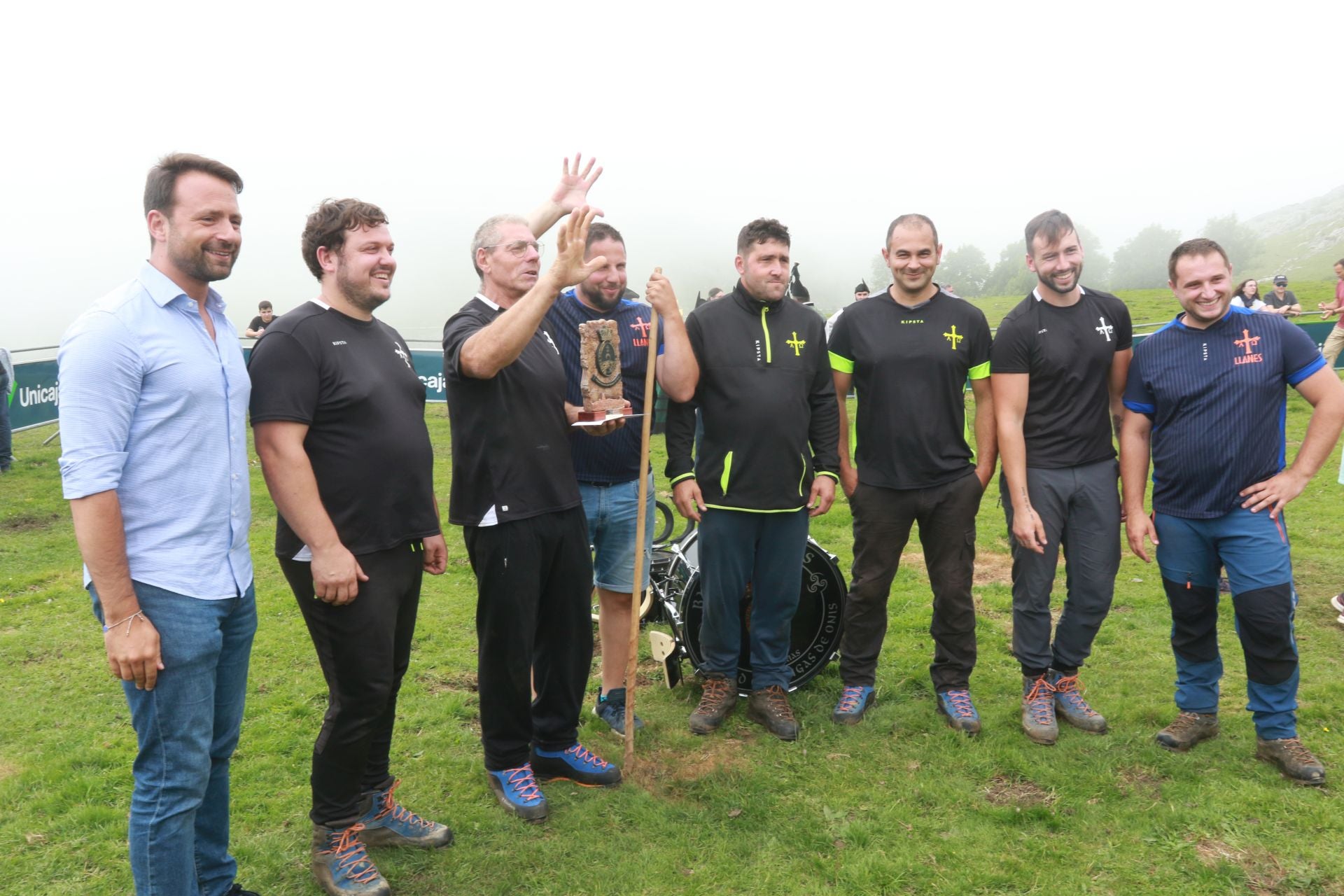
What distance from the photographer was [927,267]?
→ 462 centimetres

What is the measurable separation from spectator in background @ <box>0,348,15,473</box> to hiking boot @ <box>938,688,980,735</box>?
42.8ft

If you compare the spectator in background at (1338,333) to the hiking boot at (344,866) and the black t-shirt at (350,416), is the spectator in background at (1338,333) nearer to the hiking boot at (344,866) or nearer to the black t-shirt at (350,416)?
the hiking boot at (344,866)

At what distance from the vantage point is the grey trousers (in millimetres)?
4582

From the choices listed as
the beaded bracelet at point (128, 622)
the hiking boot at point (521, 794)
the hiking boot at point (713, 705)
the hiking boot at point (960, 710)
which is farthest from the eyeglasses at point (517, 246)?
the hiking boot at point (960, 710)

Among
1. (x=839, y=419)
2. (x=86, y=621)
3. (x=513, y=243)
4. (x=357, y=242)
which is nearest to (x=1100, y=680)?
(x=839, y=419)

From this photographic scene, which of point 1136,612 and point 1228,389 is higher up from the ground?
point 1228,389

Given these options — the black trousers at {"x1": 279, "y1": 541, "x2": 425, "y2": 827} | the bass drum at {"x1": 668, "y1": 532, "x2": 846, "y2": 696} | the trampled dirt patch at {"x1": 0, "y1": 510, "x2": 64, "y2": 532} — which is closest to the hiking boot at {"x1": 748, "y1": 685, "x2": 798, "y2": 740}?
the bass drum at {"x1": 668, "y1": 532, "x2": 846, "y2": 696}

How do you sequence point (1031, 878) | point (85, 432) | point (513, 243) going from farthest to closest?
1. point (513, 243)
2. point (1031, 878)
3. point (85, 432)

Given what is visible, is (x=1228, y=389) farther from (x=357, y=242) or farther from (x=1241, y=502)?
(x=357, y=242)

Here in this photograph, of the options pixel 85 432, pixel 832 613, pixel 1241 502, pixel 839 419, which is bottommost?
pixel 832 613

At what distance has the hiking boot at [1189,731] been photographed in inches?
175

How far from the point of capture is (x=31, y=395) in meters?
15.7

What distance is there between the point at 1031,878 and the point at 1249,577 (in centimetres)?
178

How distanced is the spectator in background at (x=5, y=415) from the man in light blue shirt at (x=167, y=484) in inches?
480
